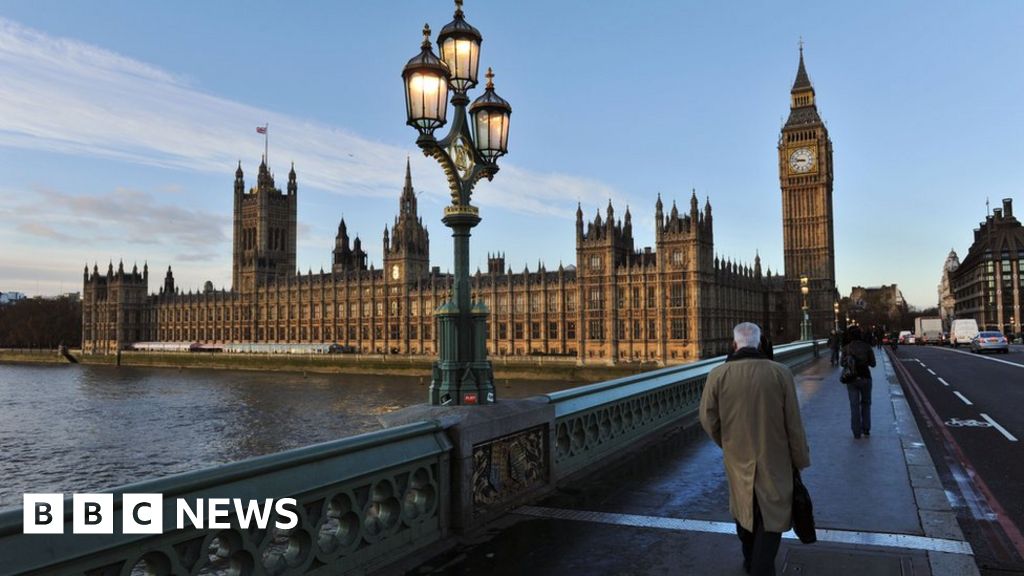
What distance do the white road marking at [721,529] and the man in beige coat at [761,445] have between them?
70.9 inches

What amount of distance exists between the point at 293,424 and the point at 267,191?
353 ft

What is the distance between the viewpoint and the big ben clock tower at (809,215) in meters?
96.1

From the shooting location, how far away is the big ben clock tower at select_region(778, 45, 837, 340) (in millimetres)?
96062

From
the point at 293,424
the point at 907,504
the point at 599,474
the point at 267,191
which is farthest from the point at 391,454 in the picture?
the point at 267,191

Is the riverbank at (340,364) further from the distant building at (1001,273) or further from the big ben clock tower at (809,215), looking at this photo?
the distant building at (1001,273)

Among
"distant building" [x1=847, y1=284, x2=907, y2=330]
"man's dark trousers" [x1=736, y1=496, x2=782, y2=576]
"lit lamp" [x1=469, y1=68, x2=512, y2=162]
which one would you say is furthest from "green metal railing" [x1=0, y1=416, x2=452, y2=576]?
"distant building" [x1=847, y1=284, x2=907, y2=330]

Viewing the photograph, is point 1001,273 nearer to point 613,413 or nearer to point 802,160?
point 802,160

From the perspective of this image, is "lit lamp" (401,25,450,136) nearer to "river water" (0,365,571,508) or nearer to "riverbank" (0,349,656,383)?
"river water" (0,365,571,508)

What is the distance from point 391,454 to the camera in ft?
18.3

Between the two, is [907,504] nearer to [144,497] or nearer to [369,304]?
[144,497]

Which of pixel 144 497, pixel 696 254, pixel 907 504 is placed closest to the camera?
pixel 144 497

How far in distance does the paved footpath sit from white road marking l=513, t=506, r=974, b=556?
1 cm

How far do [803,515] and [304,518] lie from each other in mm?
3565

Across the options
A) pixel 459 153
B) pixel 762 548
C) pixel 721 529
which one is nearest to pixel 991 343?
pixel 721 529
